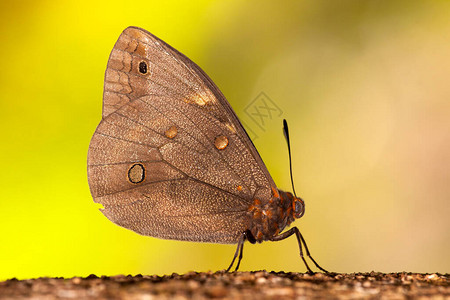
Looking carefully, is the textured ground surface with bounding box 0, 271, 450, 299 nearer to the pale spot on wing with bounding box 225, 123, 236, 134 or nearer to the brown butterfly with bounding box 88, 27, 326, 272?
the brown butterfly with bounding box 88, 27, 326, 272

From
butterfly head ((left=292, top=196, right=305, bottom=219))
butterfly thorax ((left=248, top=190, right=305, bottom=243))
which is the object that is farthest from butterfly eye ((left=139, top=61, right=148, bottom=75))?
butterfly head ((left=292, top=196, right=305, bottom=219))

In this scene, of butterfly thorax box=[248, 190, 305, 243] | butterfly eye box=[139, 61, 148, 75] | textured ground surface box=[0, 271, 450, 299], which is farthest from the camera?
butterfly eye box=[139, 61, 148, 75]

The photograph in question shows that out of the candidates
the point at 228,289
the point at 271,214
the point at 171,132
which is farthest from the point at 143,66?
the point at 228,289

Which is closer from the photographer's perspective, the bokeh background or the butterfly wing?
the butterfly wing

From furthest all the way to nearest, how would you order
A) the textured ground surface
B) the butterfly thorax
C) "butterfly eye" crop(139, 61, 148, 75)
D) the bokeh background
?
the bokeh background → "butterfly eye" crop(139, 61, 148, 75) → the butterfly thorax → the textured ground surface

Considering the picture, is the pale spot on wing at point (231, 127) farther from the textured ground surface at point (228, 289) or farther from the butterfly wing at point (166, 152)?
the textured ground surface at point (228, 289)

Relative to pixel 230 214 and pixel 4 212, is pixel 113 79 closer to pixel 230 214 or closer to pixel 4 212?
pixel 230 214

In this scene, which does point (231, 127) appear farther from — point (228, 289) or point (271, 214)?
point (228, 289)

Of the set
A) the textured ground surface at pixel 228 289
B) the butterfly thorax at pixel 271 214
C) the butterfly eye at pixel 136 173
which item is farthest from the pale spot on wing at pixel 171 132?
the textured ground surface at pixel 228 289
